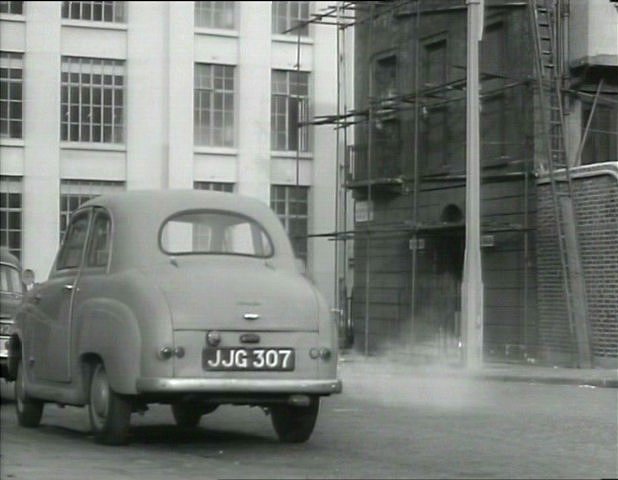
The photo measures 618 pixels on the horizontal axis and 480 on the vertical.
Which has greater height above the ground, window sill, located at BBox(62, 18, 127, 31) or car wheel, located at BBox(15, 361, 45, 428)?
window sill, located at BBox(62, 18, 127, 31)

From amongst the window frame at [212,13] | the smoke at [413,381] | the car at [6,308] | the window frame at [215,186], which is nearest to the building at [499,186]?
the smoke at [413,381]

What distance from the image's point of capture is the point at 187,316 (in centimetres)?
911

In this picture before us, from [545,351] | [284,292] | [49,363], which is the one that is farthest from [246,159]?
[545,351]

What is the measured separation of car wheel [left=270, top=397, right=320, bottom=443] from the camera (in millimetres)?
9836

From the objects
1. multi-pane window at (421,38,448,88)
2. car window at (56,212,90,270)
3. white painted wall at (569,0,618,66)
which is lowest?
car window at (56,212,90,270)

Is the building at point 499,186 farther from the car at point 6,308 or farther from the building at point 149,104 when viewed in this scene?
the building at point 149,104

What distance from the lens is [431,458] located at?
8.95m

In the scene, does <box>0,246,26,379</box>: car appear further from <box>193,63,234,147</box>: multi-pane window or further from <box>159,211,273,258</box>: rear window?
<box>193,63,234,147</box>: multi-pane window

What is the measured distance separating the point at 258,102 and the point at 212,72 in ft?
0.93

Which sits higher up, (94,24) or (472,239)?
(94,24)

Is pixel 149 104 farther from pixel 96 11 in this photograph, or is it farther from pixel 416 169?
pixel 416 169

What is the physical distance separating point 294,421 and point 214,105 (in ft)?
10.9

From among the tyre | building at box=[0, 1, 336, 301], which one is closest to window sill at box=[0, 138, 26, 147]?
building at box=[0, 1, 336, 301]

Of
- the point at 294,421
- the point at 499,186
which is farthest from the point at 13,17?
the point at 499,186
